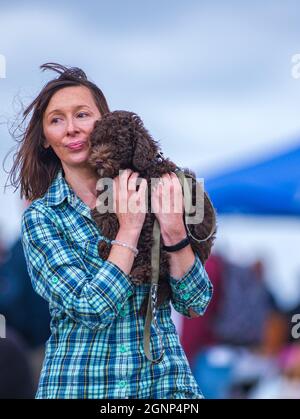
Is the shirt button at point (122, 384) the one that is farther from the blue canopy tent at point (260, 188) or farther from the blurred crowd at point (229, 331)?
the blue canopy tent at point (260, 188)

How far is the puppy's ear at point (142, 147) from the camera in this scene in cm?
241

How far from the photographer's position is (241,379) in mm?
4438

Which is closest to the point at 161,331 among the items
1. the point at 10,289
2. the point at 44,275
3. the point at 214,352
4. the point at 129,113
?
the point at 44,275

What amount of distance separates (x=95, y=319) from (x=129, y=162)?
1.64 feet

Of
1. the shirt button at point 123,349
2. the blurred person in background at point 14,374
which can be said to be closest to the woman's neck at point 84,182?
the shirt button at point 123,349

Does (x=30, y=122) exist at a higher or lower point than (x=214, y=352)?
higher

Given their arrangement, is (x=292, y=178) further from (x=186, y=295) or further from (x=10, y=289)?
(x=186, y=295)

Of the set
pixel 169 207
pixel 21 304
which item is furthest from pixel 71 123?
pixel 21 304

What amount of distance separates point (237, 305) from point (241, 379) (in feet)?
1.38

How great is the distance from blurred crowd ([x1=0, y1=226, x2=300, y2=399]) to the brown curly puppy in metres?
1.55

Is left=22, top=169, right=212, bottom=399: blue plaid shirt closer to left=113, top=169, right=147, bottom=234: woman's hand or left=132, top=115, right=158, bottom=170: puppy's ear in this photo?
left=113, top=169, right=147, bottom=234: woman's hand

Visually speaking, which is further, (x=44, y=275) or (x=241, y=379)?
(x=241, y=379)

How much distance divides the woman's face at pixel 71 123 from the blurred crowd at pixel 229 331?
1.56m
